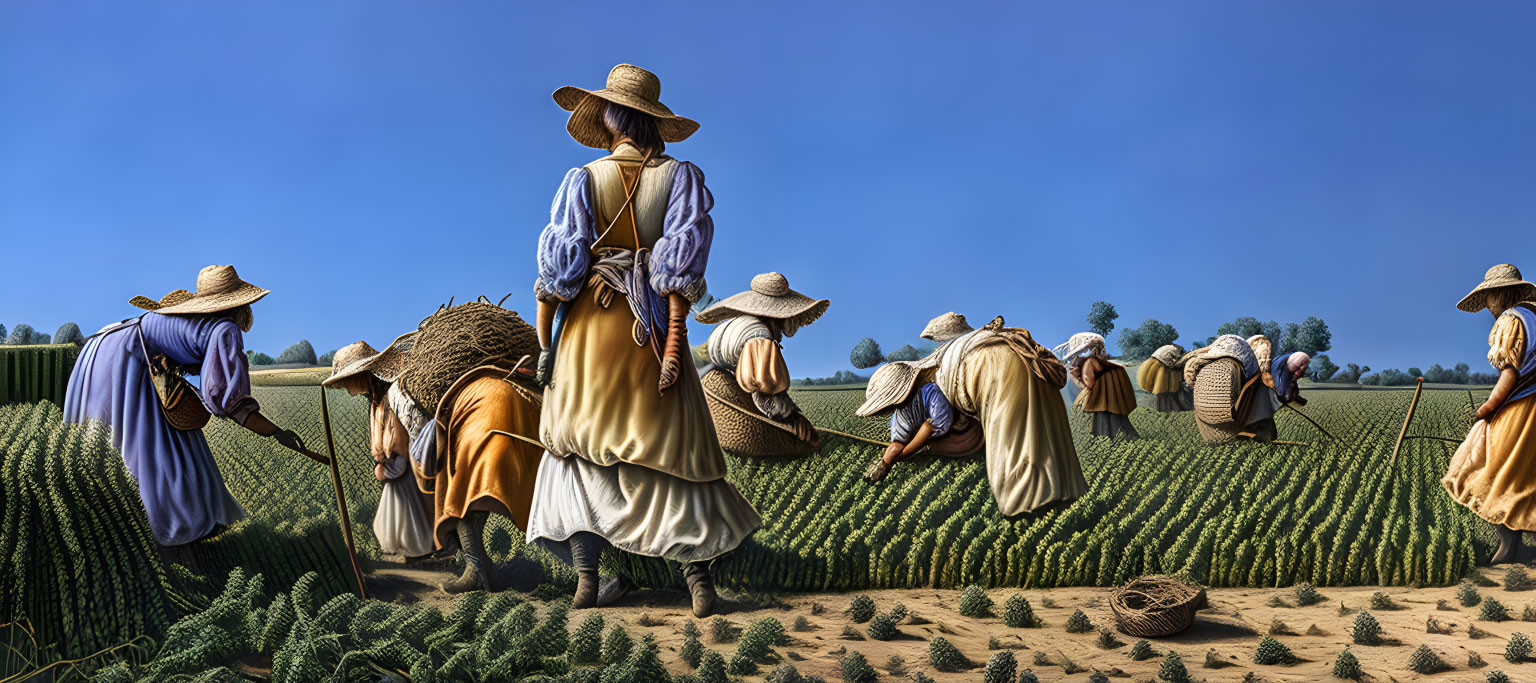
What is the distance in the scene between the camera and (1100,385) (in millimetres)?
12055

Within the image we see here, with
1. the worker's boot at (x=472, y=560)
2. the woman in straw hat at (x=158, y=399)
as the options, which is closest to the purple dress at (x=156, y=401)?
the woman in straw hat at (x=158, y=399)

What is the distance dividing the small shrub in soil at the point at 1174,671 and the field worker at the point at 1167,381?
28.4 ft

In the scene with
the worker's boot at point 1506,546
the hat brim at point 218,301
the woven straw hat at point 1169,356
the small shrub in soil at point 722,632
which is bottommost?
the small shrub in soil at point 722,632

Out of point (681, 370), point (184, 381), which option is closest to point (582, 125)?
point (681, 370)

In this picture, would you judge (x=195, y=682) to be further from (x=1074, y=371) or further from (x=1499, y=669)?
(x=1074, y=371)

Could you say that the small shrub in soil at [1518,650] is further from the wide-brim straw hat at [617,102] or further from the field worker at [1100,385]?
the field worker at [1100,385]

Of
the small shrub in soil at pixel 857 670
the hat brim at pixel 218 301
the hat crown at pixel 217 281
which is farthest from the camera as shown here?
the hat crown at pixel 217 281

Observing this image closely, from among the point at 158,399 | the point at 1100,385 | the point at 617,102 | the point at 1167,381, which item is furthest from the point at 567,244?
the point at 1167,381

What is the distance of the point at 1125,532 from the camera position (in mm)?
8227

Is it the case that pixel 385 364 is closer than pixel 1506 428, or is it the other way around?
pixel 385 364

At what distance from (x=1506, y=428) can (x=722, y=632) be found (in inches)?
238

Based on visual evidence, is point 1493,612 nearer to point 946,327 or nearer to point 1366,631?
point 1366,631

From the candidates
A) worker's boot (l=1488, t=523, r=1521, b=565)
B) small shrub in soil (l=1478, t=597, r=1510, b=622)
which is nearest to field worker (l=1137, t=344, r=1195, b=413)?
worker's boot (l=1488, t=523, r=1521, b=565)

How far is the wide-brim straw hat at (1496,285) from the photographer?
8.28 metres
